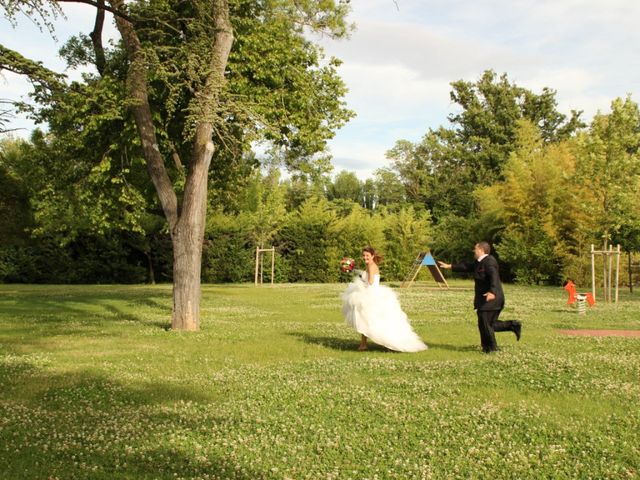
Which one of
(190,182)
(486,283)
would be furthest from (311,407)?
(190,182)

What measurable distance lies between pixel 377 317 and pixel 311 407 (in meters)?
5.08

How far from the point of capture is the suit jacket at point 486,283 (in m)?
12.6

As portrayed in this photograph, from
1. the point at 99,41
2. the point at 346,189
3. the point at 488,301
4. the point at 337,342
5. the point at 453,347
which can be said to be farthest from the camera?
the point at 346,189

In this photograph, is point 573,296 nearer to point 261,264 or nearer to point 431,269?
point 431,269

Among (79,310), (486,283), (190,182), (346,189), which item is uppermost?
(346,189)

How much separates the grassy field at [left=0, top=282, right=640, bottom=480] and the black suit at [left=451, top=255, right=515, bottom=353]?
39 cm

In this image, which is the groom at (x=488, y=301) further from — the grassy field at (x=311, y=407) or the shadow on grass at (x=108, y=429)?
the shadow on grass at (x=108, y=429)

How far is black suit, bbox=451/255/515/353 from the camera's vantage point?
1258cm

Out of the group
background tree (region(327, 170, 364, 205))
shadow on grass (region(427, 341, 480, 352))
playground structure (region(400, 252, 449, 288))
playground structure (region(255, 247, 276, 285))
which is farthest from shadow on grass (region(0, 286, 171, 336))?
background tree (region(327, 170, 364, 205))

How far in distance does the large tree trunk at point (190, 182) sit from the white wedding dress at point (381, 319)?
18.1ft

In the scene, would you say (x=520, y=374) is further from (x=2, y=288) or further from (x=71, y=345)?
(x=2, y=288)

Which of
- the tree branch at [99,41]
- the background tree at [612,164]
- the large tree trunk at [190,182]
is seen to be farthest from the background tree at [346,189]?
the large tree trunk at [190,182]

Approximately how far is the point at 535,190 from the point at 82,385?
3866 cm

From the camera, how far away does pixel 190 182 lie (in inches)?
687
